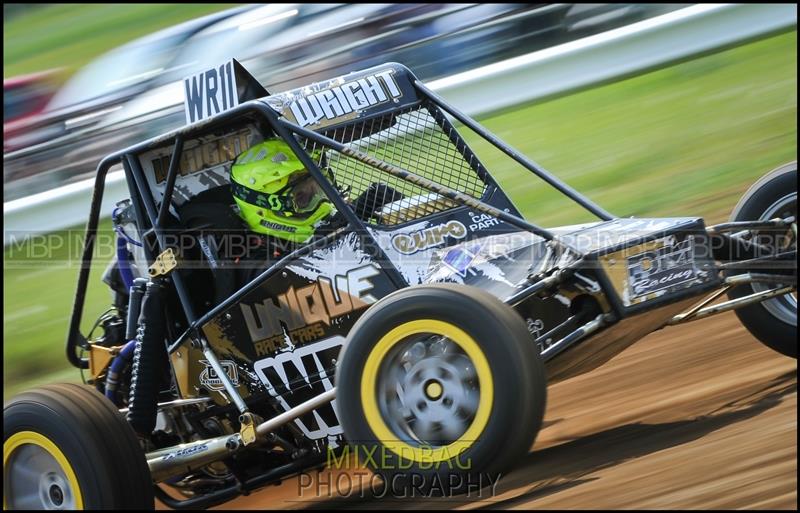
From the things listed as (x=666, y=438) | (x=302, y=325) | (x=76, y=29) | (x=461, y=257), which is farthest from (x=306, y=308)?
(x=76, y=29)

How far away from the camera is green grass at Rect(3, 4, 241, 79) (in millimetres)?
16375

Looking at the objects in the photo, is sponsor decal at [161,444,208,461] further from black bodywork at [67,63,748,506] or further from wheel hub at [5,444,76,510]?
wheel hub at [5,444,76,510]

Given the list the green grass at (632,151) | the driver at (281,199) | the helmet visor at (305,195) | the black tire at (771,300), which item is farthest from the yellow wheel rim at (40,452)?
the green grass at (632,151)

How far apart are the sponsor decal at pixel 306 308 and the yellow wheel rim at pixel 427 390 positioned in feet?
1.89

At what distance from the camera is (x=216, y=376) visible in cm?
483

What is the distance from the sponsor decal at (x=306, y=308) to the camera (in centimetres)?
448

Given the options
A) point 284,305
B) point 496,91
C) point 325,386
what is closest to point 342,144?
point 284,305

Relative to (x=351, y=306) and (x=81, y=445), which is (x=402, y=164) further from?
(x=81, y=445)

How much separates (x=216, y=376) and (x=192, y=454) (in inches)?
14.1

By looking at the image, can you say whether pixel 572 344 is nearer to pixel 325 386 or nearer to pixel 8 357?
pixel 325 386

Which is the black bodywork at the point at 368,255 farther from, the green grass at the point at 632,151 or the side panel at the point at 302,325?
the green grass at the point at 632,151

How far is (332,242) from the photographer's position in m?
4.54

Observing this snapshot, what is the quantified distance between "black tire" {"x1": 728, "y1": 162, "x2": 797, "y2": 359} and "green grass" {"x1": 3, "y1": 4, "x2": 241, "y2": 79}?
1241 cm

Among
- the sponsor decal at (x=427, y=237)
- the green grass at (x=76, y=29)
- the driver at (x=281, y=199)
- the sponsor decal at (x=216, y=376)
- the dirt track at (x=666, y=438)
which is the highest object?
the green grass at (x=76, y=29)
